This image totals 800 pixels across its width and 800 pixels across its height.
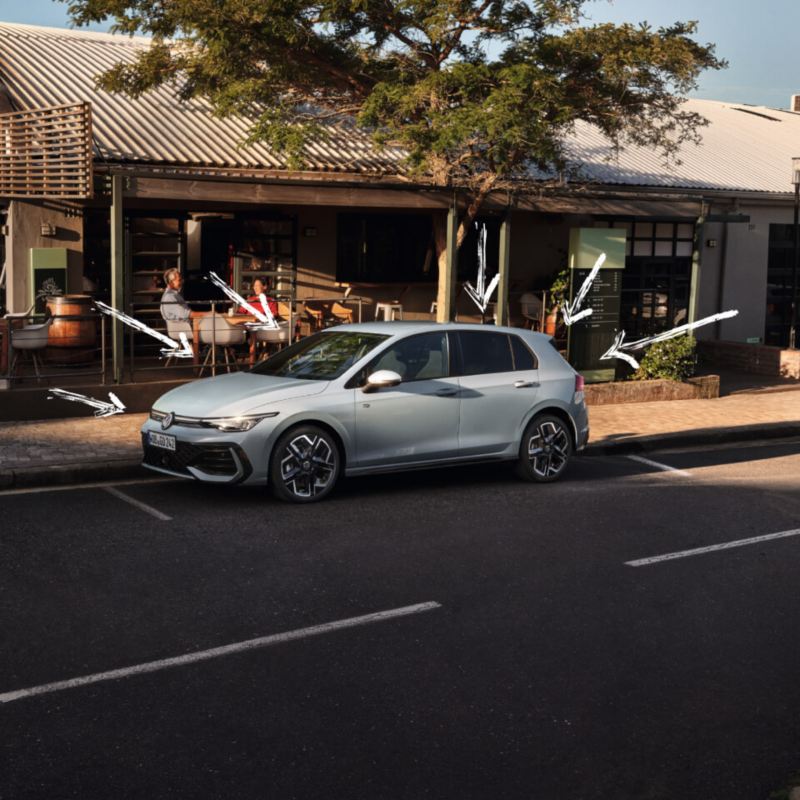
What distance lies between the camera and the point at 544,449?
38.1ft

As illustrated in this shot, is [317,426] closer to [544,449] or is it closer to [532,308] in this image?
[544,449]

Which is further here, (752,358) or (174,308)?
(752,358)

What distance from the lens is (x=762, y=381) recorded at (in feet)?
70.2

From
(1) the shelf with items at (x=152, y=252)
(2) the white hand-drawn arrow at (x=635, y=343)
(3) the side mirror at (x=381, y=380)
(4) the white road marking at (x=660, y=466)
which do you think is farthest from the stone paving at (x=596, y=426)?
(1) the shelf with items at (x=152, y=252)

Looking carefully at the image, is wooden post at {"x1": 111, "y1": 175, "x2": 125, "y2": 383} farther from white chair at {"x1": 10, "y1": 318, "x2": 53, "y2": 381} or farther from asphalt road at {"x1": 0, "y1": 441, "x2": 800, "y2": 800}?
asphalt road at {"x1": 0, "y1": 441, "x2": 800, "y2": 800}

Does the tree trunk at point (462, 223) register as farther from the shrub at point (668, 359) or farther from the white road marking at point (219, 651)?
the white road marking at point (219, 651)

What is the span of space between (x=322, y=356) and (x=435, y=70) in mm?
7339

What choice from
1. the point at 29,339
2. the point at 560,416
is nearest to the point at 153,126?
the point at 29,339

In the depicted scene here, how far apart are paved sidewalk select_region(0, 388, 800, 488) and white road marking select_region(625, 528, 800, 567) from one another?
4.23 meters

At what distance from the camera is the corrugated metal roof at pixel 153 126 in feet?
59.0

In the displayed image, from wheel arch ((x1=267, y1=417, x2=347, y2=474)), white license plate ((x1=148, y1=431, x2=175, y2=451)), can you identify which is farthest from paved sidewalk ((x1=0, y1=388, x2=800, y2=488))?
wheel arch ((x1=267, y1=417, x2=347, y2=474))

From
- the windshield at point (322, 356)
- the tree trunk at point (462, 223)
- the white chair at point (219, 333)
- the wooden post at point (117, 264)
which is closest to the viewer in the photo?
the windshield at point (322, 356)

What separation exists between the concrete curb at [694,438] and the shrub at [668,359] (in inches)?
102

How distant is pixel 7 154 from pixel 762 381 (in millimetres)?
13547
